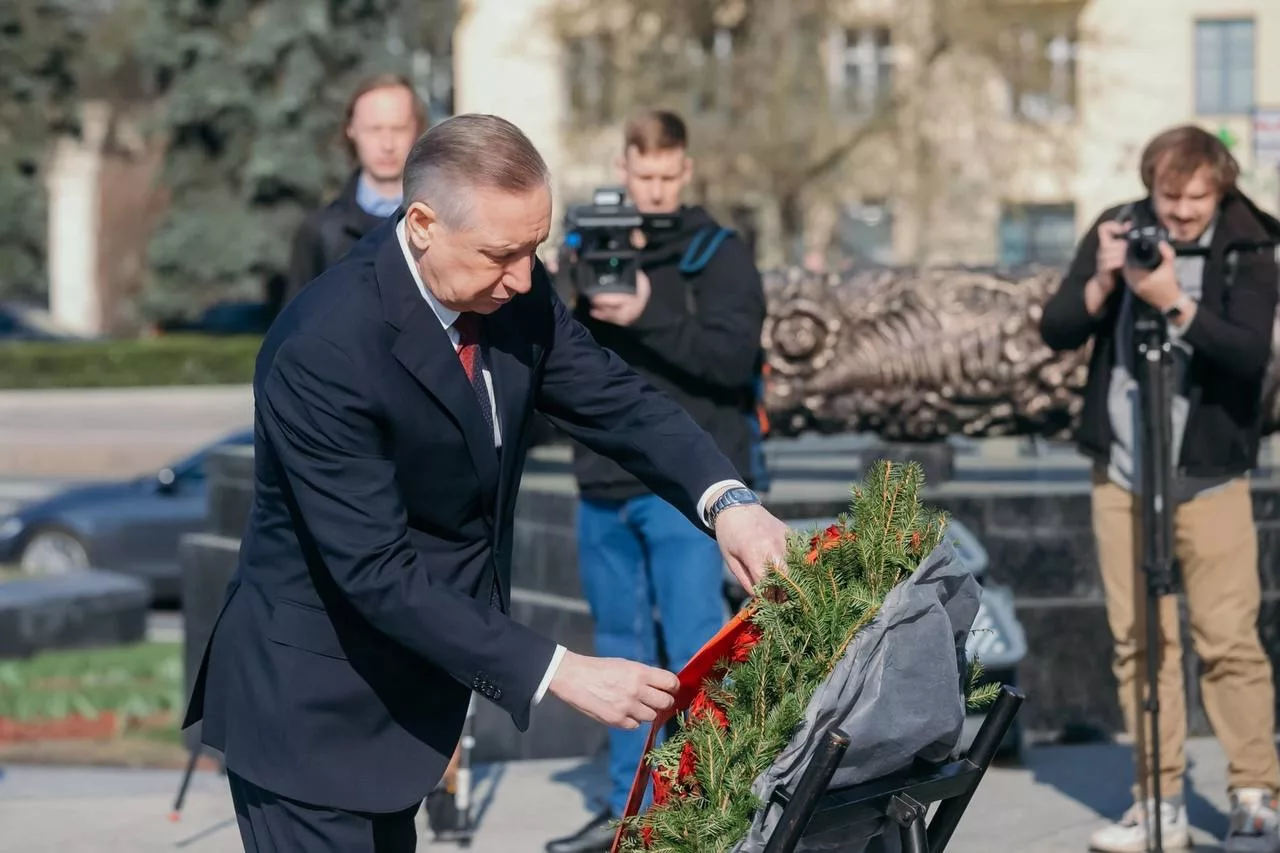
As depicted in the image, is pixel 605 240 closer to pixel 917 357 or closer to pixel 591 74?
pixel 917 357

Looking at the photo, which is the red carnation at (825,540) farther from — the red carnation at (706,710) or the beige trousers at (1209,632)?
the beige trousers at (1209,632)

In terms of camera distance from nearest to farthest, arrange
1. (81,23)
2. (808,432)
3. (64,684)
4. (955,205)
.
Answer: (808,432) < (64,684) < (955,205) < (81,23)

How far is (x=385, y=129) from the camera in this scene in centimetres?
582

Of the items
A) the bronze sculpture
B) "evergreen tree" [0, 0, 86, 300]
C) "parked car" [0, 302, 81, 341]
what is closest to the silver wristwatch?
the bronze sculpture

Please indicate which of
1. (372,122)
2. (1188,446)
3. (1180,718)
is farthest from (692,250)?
(1180,718)

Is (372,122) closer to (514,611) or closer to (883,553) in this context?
(514,611)

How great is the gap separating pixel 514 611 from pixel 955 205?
25.9 metres

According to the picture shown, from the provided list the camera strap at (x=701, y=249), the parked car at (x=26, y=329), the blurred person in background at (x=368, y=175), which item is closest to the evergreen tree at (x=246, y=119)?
the parked car at (x=26, y=329)

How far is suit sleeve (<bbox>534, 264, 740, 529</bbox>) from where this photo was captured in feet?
11.6

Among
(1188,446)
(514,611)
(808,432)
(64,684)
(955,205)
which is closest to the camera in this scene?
(1188,446)

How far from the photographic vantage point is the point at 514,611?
734cm

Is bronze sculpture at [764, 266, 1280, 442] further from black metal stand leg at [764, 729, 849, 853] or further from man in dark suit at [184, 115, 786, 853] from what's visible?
black metal stand leg at [764, 729, 849, 853]

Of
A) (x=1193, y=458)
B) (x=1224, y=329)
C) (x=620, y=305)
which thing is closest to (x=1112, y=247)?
(x=1224, y=329)

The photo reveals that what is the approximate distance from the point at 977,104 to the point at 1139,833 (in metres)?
25.3
